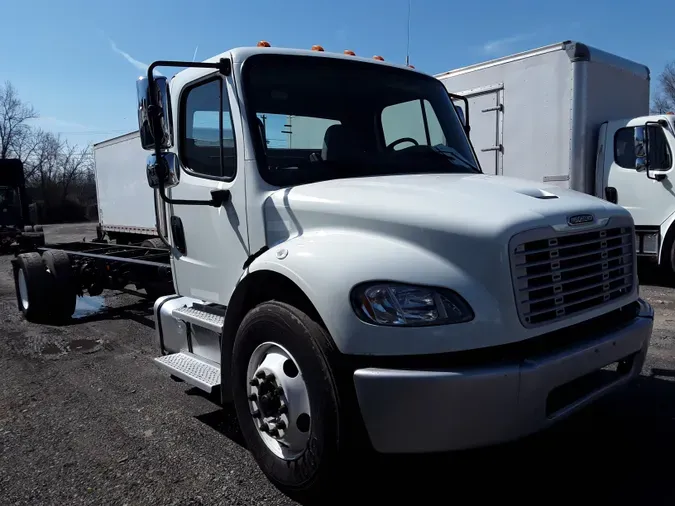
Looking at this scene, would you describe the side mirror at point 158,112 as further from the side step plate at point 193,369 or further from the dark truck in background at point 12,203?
the dark truck in background at point 12,203

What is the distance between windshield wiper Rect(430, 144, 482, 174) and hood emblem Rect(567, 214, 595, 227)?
1217 millimetres

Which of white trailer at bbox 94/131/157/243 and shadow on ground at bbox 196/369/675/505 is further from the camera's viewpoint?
white trailer at bbox 94/131/157/243

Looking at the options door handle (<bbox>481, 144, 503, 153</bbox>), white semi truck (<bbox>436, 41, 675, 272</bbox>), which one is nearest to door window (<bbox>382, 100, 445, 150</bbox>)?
white semi truck (<bbox>436, 41, 675, 272</bbox>)

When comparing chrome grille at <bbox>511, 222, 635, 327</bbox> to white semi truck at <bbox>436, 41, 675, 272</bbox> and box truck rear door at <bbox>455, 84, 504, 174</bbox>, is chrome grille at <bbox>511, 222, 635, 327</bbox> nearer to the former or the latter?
white semi truck at <bbox>436, 41, 675, 272</bbox>

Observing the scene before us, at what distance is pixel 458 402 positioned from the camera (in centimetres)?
231

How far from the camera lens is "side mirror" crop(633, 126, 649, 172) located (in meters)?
8.52

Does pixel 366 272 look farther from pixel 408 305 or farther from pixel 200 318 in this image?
pixel 200 318

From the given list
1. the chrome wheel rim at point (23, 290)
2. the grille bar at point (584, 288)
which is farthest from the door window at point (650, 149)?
the chrome wheel rim at point (23, 290)

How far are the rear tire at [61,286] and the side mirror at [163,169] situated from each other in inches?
175

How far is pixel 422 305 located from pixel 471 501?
1215mm

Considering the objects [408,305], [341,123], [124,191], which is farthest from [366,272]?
[124,191]

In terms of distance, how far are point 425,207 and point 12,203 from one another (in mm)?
21636

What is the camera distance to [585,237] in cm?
279

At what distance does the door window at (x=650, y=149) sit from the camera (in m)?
8.66
